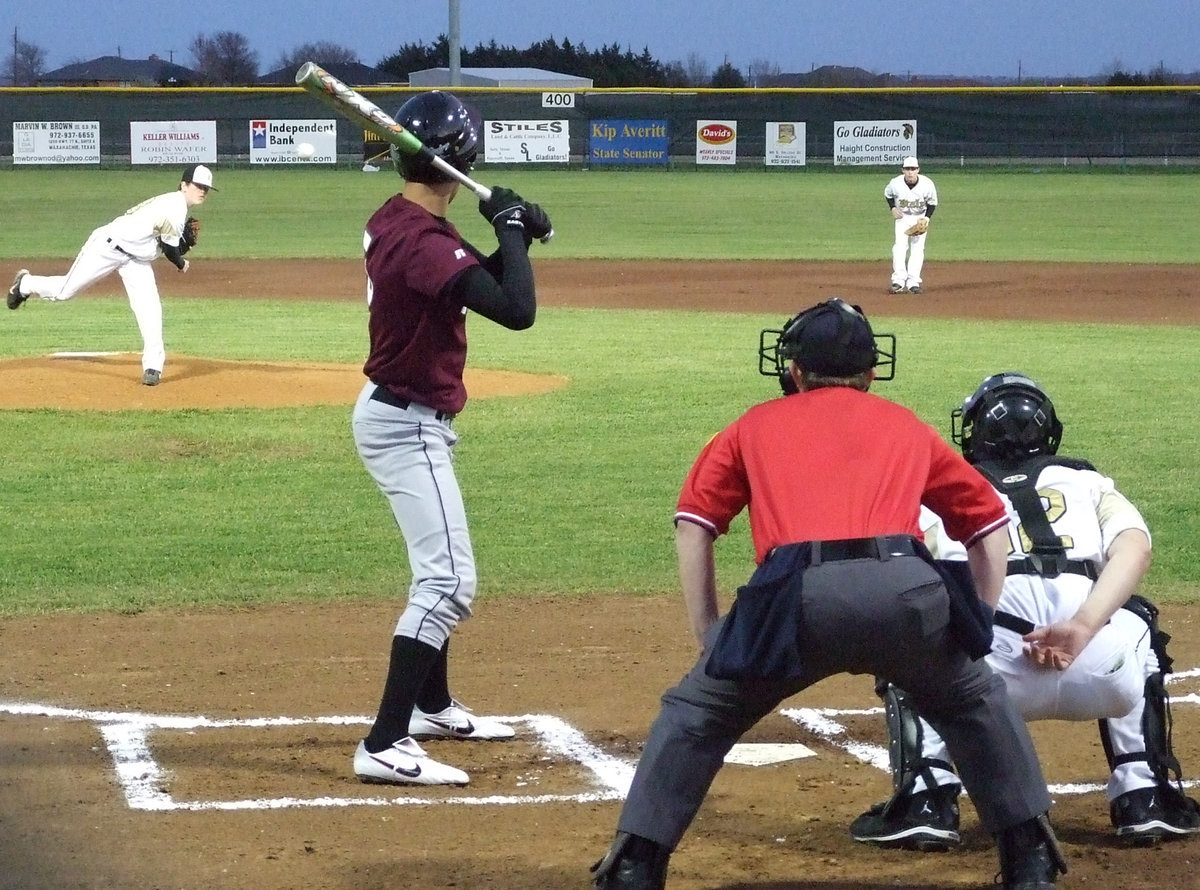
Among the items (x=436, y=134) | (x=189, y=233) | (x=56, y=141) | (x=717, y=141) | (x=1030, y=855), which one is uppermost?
(x=717, y=141)

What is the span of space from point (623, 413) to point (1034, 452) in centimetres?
749

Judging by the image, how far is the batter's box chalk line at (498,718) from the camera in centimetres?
424

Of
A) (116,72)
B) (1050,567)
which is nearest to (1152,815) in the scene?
(1050,567)

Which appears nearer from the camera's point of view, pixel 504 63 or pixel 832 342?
pixel 832 342

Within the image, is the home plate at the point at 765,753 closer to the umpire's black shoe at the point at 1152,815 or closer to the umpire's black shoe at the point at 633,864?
the umpire's black shoe at the point at 1152,815

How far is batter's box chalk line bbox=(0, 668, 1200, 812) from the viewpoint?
4.24 meters

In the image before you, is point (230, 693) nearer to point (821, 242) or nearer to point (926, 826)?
point (926, 826)

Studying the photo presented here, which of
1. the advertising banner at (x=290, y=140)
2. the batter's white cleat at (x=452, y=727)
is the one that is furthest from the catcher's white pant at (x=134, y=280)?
the advertising banner at (x=290, y=140)

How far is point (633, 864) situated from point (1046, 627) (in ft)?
3.64

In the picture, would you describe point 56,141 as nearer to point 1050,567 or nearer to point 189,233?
point 189,233

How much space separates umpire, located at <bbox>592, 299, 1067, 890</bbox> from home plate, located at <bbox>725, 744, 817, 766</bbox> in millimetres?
1364

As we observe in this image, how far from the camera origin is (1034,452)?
12.8 ft

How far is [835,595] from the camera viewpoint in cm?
301

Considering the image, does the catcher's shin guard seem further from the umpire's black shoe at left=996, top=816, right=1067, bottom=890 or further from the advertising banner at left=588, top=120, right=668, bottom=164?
the advertising banner at left=588, top=120, right=668, bottom=164
